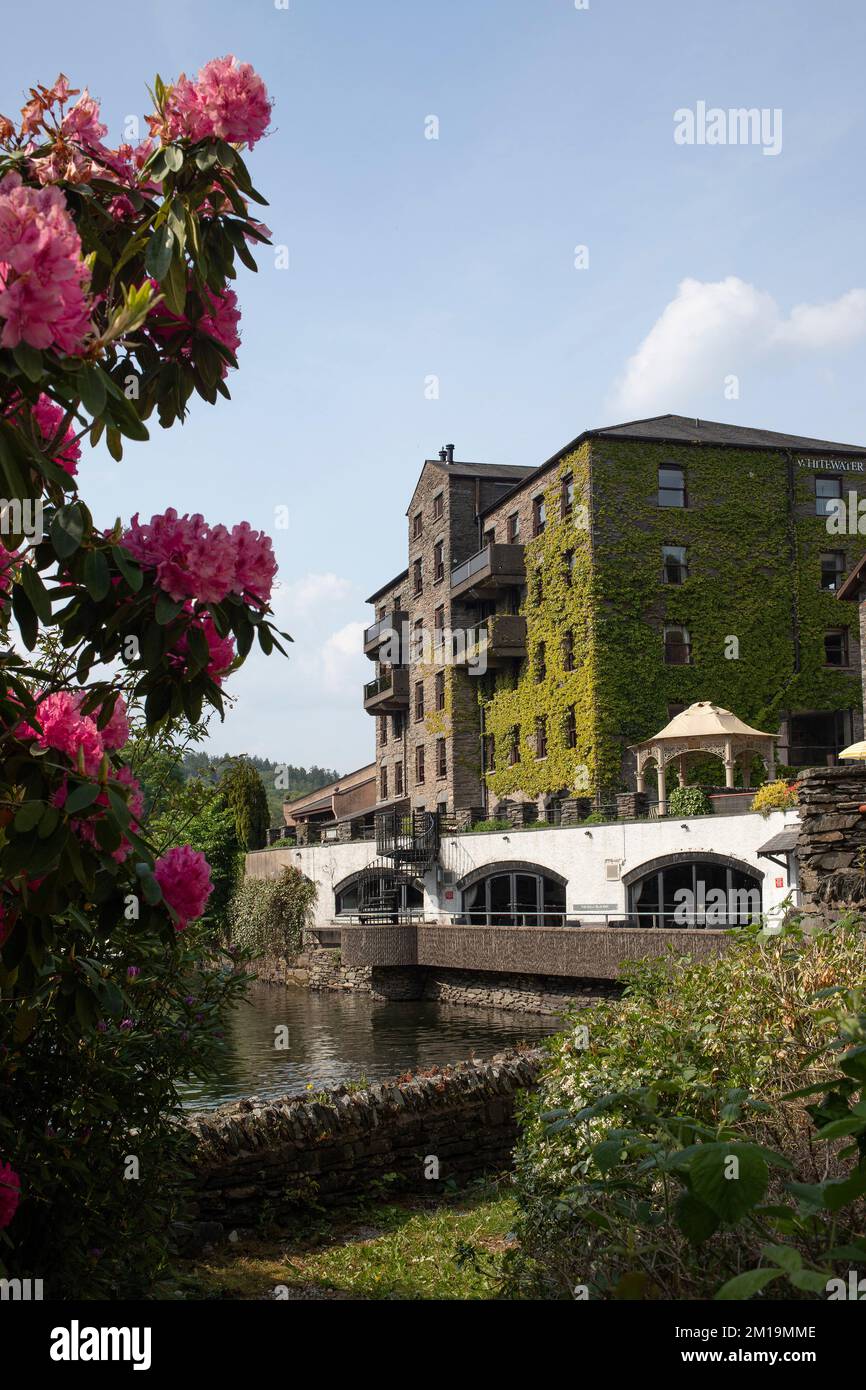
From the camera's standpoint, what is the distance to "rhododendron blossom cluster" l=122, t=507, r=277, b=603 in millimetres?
2877

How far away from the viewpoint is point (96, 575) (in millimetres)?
2758

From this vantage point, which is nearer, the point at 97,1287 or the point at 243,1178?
the point at 97,1287

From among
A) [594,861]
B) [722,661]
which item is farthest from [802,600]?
[594,861]

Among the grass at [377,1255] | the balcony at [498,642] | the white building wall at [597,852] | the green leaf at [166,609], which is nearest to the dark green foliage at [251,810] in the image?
the white building wall at [597,852]

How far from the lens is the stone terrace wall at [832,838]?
31.3ft

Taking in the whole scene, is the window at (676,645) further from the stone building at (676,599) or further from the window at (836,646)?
the window at (836,646)

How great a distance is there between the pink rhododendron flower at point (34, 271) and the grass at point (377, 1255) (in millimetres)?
4800

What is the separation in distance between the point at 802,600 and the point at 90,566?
112 ft

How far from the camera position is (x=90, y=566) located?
277cm
